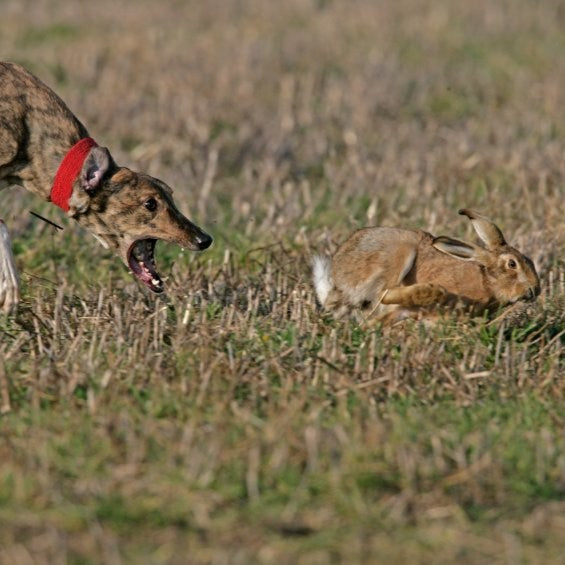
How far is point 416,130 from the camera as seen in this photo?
11695 mm

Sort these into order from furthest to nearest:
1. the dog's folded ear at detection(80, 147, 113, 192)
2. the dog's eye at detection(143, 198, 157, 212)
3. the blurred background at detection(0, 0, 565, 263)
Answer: the blurred background at detection(0, 0, 565, 263), the dog's eye at detection(143, 198, 157, 212), the dog's folded ear at detection(80, 147, 113, 192)

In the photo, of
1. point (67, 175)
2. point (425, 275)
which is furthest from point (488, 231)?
point (67, 175)

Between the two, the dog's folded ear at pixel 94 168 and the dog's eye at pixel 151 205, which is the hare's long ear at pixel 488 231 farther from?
the dog's folded ear at pixel 94 168

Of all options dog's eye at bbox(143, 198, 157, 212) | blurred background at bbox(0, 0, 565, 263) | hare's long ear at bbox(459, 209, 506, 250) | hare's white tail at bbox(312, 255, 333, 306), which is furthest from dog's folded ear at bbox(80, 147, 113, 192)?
hare's long ear at bbox(459, 209, 506, 250)

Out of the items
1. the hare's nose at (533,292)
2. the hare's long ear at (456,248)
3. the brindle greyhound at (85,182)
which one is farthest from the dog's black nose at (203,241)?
the hare's nose at (533,292)

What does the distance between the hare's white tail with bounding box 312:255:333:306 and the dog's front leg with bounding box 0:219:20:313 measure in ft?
5.13

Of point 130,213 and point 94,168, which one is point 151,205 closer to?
point 130,213

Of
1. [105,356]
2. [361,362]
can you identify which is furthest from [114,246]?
[361,362]

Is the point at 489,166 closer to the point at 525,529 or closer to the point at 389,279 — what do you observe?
the point at 389,279

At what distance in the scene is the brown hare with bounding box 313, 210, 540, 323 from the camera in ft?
21.1

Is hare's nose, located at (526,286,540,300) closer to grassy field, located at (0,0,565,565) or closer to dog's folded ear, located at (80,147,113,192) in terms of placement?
grassy field, located at (0,0,565,565)

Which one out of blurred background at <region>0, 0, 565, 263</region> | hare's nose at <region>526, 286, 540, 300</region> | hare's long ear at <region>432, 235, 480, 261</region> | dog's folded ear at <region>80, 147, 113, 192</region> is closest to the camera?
hare's nose at <region>526, 286, 540, 300</region>

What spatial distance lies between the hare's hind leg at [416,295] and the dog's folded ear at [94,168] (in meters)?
1.57

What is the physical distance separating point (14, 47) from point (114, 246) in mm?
9027
